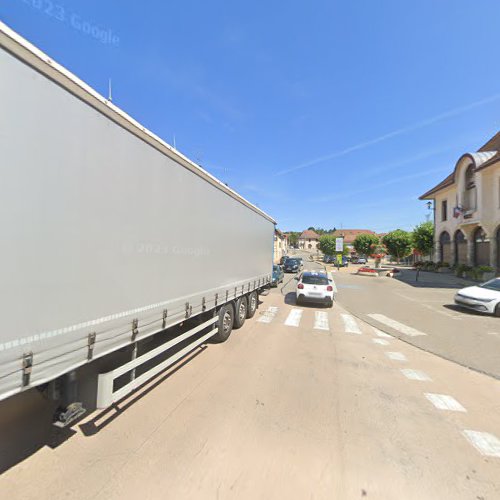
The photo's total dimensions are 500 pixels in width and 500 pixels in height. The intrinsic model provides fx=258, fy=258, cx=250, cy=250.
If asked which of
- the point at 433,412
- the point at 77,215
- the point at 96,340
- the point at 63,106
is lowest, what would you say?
the point at 433,412

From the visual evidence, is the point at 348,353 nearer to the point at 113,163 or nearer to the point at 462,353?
the point at 462,353

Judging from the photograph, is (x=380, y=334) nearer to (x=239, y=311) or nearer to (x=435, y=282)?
(x=239, y=311)

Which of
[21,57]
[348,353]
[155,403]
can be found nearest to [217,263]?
[155,403]

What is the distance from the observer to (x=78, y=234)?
2.43 m

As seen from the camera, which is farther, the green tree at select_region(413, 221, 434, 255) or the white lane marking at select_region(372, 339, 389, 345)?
the green tree at select_region(413, 221, 434, 255)

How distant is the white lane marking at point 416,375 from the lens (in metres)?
4.67

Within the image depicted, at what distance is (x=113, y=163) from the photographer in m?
2.78

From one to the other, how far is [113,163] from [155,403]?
3.18 metres

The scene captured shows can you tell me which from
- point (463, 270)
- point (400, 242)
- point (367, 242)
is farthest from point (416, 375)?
point (367, 242)

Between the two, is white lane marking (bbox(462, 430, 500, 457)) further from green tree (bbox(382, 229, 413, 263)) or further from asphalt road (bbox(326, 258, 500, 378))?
green tree (bbox(382, 229, 413, 263))

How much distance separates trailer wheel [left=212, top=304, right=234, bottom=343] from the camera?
586 cm

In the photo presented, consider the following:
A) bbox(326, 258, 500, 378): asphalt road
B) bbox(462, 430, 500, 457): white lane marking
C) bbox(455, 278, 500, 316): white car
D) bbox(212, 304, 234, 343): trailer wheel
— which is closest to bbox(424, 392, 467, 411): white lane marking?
bbox(462, 430, 500, 457): white lane marking

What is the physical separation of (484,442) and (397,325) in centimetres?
575

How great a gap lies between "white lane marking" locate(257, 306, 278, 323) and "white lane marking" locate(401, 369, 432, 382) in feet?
13.5
